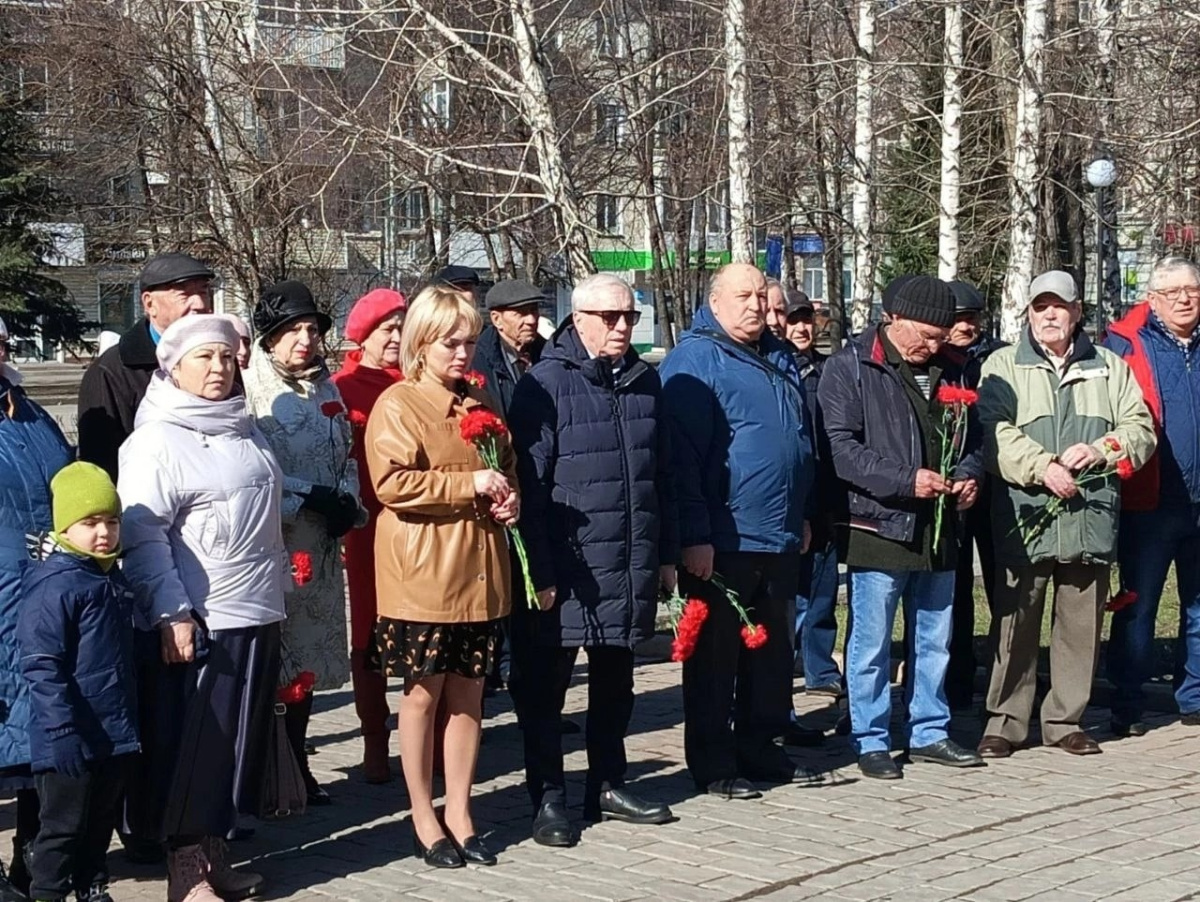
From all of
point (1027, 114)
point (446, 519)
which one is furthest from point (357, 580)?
point (1027, 114)

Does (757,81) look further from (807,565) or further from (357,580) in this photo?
(357,580)

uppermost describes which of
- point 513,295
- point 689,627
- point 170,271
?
point 170,271

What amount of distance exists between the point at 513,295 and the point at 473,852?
9.64 ft

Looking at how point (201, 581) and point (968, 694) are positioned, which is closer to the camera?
point (201, 581)

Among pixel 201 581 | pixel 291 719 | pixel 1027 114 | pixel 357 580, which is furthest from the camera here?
pixel 1027 114

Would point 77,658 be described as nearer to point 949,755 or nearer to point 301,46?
point 949,755

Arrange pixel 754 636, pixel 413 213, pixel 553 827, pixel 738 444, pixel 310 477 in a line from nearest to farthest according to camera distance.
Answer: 1. pixel 553 827
2. pixel 310 477
3. pixel 754 636
4. pixel 738 444
5. pixel 413 213

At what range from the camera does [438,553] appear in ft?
19.8

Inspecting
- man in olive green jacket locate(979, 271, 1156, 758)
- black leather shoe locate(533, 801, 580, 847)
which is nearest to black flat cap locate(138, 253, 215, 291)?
black leather shoe locate(533, 801, 580, 847)

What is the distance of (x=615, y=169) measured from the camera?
73.4ft

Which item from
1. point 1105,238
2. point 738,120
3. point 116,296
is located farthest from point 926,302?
point 116,296

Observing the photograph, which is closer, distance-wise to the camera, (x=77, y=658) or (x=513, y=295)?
(x=77, y=658)

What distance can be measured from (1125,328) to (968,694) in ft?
6.54

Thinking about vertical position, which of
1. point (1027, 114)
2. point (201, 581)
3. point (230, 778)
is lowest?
point (230, 778)
